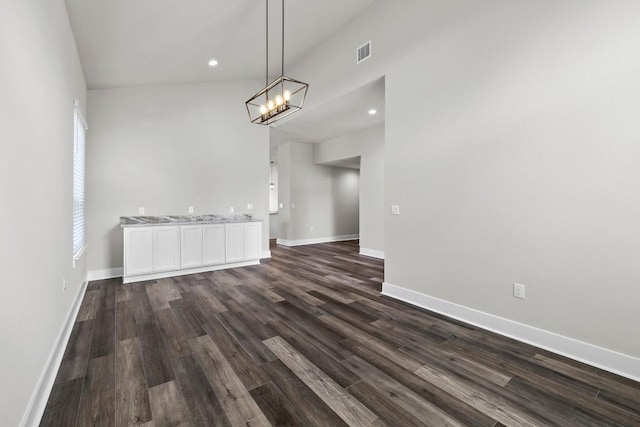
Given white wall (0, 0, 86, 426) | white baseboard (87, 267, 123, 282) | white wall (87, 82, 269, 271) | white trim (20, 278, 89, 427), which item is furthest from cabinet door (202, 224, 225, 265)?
white wall (0, 0, 86, 426)

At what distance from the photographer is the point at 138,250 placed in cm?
435

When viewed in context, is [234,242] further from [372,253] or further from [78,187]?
[372,253]

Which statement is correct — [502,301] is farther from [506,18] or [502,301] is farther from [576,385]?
[506,18]

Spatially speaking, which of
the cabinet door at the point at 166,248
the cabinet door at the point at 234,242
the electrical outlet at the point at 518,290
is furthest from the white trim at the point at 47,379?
the electrical outlet at the point at 518,290

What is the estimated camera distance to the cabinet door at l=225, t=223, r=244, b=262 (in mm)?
5219

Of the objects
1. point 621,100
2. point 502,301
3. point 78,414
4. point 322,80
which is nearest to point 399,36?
point 322,80

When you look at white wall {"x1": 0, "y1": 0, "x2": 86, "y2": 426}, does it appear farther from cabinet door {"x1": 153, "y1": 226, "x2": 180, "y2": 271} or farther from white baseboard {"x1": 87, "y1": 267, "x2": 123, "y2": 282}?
white baseboard {"x1": 87, "y1": 267, "x2": 123, "y2": 282}

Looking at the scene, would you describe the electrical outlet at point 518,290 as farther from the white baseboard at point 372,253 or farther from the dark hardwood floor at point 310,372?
the white baseboard at point 372,253

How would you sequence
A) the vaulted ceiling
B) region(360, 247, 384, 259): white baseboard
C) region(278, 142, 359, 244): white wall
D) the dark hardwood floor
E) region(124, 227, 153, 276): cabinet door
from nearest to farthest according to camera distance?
1. the dark hardwood floor
2. the vaulted ceiling
3. region(124, 227, 153, 276): cabinet door
4. region(360, 247, 384, 259): white baseboard
5. region(278, 142, 359, 244): white wall

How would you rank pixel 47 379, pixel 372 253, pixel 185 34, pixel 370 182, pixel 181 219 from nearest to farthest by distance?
pixel 47 379 → pixel 185 34 → pixel 181 219 → pixel 372 253 → pixel 370 182

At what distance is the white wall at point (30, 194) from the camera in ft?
4.25

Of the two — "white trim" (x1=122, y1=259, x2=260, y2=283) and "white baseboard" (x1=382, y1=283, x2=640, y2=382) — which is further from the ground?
"white trim" (x1=122, y1=259, x2=260, y2=283)

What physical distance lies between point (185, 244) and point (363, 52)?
4163mm

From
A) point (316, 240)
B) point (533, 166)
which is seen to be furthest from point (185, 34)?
point (316, 240)
